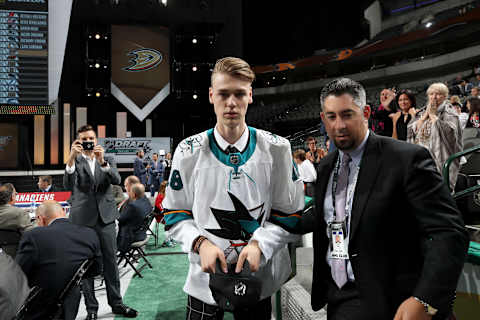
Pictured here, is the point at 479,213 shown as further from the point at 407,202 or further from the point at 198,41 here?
the point at 198,41

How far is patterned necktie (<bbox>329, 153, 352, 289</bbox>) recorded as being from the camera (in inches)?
46.6

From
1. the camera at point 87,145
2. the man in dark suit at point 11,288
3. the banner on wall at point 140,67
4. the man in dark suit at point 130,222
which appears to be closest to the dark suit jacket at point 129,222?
the man in dark suit at point 130,222

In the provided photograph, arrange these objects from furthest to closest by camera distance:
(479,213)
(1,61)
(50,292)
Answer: (1,61)
(479,213)
(50,292)

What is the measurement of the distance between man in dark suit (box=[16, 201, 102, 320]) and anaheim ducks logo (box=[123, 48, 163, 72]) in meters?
13.0

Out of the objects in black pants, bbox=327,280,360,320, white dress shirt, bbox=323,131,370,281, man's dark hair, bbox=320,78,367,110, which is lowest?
black pants, bbox=327,280,360,320

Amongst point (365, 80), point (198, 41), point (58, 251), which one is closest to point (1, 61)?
point (58, 251)

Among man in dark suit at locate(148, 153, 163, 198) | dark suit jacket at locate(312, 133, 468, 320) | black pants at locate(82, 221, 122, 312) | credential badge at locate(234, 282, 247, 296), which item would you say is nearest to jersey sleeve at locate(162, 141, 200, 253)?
credential badge at locate(234, 282, 247, 296)

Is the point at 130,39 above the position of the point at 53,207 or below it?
above

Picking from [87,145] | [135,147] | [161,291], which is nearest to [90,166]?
[87,145]

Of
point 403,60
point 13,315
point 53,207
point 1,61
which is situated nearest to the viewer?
point 13,315

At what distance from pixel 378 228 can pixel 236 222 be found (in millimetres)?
519

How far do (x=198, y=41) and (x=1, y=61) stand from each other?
32.4 ft

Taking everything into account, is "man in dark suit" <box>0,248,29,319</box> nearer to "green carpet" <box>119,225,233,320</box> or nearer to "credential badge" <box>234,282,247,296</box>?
"green carpet" <box>119,225,233,320</box>

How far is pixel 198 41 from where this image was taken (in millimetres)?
14883
